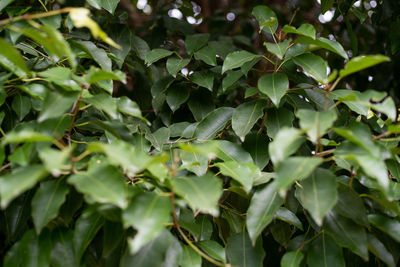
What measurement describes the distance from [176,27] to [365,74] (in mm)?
1135

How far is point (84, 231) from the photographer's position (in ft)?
2.67

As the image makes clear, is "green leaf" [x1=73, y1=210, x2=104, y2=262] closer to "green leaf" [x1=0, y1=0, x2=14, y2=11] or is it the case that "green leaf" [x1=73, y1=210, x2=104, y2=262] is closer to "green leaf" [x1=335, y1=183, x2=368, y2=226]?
"green leaf" [x1=335, y1=183, x2=368, y2=226]

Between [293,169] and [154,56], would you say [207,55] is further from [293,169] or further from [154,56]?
[293,169]

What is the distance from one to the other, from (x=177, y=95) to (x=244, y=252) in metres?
0.62

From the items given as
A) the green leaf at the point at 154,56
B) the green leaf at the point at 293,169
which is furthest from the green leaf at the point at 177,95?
the green leaf at the point at 293,169

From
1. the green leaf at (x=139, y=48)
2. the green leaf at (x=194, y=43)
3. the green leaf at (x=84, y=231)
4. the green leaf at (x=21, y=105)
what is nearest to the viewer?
the green leaf at (x=84, y=231)

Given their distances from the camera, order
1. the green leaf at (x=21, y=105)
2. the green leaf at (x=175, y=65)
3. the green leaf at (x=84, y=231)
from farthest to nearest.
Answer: the green leaf at (x=175, y=65) < the green leaf at (x=21, y=105) < the green leaf at (x=84, y=231)

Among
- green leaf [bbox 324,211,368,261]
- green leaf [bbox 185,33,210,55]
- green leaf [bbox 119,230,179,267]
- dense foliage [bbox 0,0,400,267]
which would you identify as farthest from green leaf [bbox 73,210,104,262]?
green leaf [bbox 185,33,210,55]

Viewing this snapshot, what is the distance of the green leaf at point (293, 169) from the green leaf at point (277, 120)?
351 millimetres

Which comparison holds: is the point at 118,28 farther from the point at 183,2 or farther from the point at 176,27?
the point at 183,2

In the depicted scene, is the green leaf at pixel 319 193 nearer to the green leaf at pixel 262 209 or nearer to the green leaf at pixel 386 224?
the green leaf at pixel 262 209

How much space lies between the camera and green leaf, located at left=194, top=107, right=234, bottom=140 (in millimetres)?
1131

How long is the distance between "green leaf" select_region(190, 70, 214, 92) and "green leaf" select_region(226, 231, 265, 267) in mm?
524

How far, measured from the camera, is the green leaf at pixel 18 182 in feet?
1.94
